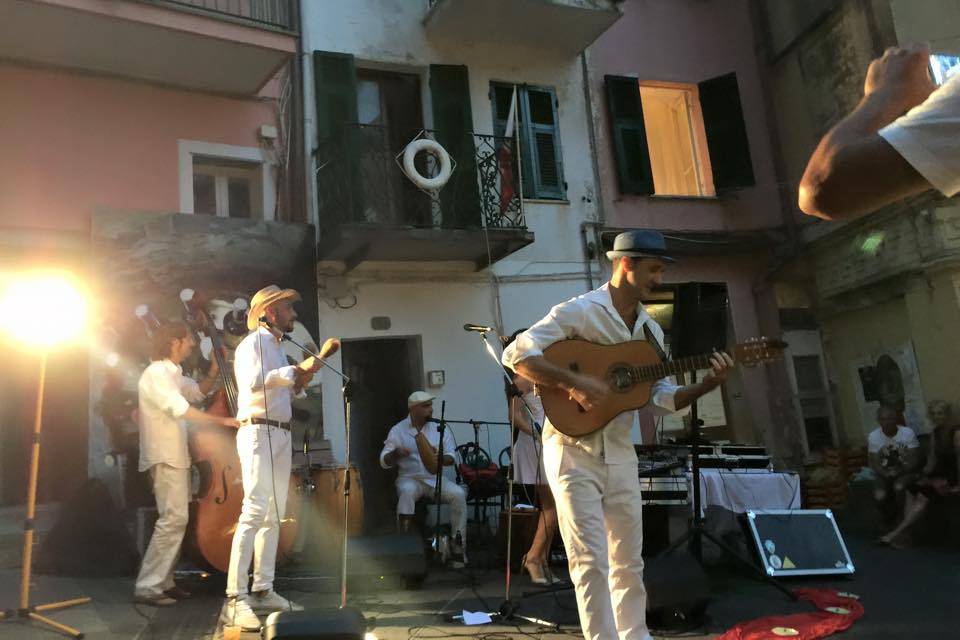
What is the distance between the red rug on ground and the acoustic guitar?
1.71m

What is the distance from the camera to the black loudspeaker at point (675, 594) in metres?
4.18

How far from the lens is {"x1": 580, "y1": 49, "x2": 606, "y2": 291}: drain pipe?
9.74 metres

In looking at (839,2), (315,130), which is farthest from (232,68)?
(839,2)

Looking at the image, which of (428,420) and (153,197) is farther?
(153,197)

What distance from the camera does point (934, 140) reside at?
3.46ft

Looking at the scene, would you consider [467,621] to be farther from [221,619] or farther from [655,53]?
[655,53]

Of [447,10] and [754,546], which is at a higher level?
[447,10]

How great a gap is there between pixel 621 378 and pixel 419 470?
4013 mm

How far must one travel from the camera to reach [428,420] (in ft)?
23.7

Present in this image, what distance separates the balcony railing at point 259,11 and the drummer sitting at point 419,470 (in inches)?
181

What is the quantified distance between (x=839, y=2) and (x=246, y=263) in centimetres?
870

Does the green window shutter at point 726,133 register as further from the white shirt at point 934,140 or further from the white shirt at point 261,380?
the white shirt at point 934,140

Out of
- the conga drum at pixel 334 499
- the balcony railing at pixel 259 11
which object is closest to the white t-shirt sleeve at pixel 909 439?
the conga drum at pixel 334 499

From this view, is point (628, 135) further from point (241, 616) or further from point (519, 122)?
point (241, 616)
